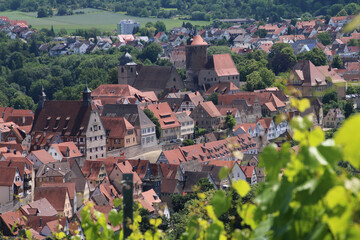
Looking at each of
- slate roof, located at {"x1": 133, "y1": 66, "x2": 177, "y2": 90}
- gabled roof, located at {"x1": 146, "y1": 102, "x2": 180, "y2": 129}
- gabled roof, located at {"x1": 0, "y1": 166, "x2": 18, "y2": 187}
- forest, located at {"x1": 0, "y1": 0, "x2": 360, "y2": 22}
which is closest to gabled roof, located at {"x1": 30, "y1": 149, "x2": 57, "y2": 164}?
gabled roof, located at {"x1": 0, "y1": 166, "x2": 18, "y2": 187}

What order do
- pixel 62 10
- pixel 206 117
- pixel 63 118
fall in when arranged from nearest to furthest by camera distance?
pixel 63 118 < pixel 206 117 < pixel 62 10

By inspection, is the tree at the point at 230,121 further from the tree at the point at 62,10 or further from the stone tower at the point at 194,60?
the tree at the point at 62,10

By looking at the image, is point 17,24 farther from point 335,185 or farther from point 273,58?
point 335,185

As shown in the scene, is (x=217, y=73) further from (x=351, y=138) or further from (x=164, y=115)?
(x=351, y=138)

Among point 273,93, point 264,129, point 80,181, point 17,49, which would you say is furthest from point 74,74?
Answer: point 80,181

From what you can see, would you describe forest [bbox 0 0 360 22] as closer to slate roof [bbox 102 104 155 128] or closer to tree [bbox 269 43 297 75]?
tree [bbox 269 43 297 75]

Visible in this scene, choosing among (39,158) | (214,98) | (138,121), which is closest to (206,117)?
(138,121)
